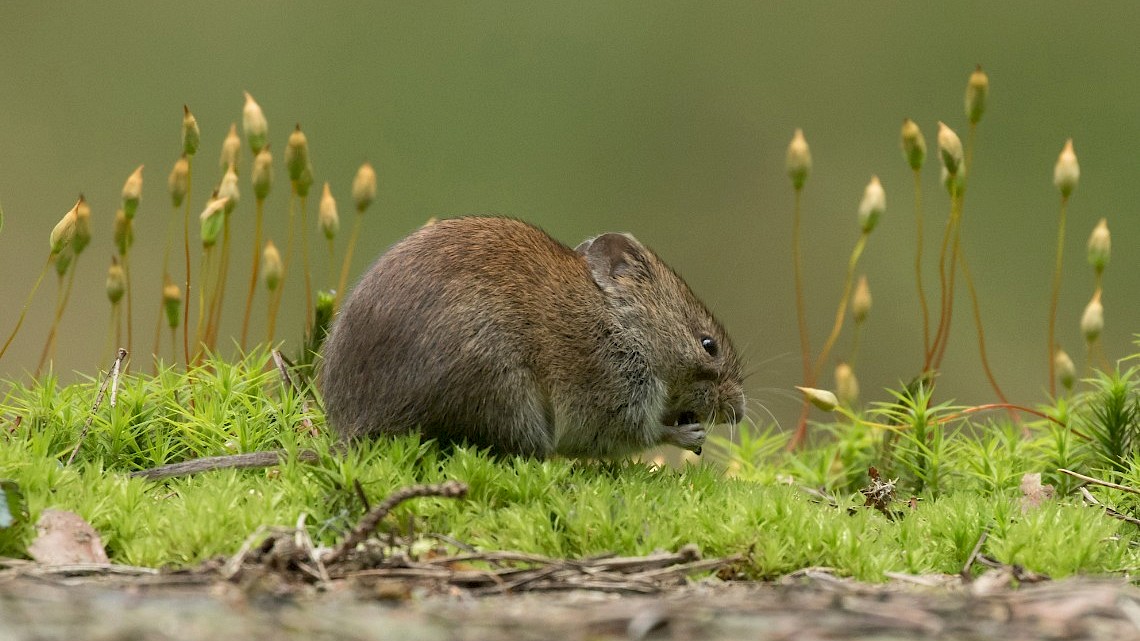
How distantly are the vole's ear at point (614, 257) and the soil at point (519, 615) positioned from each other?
8.06ft

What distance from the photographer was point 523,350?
4438 millimetres

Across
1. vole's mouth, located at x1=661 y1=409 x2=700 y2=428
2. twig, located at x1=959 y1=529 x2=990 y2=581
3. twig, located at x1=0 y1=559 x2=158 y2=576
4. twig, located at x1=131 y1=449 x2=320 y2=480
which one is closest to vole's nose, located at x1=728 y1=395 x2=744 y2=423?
vole's mouth, located at x1=661 y1=409 x2=700 y2=428

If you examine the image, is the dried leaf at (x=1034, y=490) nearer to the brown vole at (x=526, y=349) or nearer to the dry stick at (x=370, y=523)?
the brown vole at (x=526, y=349)

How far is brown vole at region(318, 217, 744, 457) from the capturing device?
14.0ft

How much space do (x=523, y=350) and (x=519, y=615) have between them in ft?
6.77

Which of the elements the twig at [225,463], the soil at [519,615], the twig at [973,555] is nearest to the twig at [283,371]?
the twig at [225,463]

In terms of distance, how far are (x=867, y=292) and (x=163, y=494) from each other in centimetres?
357

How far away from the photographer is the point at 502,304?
4418 mm

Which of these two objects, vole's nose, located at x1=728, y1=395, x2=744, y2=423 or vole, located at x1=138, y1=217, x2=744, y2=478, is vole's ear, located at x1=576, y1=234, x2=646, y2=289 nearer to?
vole, located at x1=138, y1=217, x2=744, y2=478

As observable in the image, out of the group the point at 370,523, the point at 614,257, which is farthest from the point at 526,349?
the point at 370,523

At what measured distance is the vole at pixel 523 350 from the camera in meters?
4.25

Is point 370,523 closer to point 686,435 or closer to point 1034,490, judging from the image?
point 686,435

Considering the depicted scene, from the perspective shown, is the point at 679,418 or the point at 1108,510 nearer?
the point at 1108,510

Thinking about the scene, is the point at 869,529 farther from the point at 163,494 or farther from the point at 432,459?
the point at 163,494
